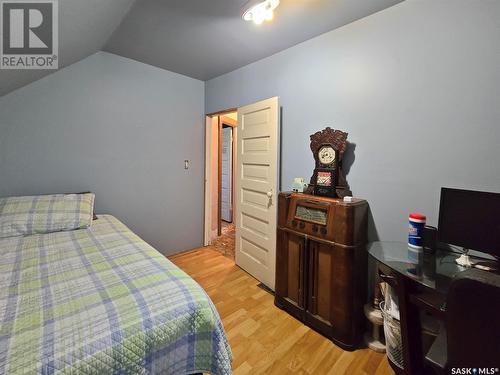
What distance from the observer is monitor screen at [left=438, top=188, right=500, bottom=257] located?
1.15 m

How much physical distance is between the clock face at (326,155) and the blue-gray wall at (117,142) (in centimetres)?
195

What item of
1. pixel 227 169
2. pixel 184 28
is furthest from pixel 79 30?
pixel 227 169

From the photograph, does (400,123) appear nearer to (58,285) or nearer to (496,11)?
(496,11)

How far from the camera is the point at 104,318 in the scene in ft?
2.64

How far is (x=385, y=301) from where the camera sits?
1.46 metres

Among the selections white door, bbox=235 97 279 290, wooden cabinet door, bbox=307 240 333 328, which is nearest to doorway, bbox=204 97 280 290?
white door, bbox=235 97 279 290

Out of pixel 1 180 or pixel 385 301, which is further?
pixel 1 180

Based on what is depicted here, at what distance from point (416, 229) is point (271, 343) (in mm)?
1273

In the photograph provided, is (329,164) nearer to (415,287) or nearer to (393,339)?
(415,287)

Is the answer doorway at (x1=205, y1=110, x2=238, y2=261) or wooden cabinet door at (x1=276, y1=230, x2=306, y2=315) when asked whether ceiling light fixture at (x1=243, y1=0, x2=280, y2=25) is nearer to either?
doorway at (x1=205, y1=110, x2=238, y2=261)

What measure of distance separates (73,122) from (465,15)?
10.7 ft

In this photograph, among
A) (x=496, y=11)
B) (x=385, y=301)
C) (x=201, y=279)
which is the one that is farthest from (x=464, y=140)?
(x=201, y=279)

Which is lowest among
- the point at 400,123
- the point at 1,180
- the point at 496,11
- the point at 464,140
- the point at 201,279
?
the point at 201,279

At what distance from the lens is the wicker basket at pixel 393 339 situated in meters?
1.36
